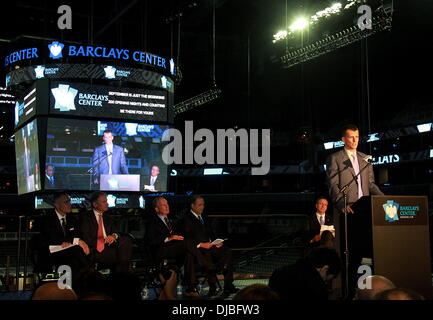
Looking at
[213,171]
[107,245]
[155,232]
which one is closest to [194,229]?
[155,232]

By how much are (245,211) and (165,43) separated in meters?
13.0

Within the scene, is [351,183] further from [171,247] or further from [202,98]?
[202,98]

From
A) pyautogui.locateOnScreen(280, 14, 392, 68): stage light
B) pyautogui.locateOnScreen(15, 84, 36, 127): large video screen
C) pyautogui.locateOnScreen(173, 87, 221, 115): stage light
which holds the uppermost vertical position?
pyautogui.locateOnScreen(280, 14, 392, 68): stage light

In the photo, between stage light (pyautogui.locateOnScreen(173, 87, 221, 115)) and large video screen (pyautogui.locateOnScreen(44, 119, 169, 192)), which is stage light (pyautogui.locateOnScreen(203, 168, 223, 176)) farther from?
large video screen (pyautogui.locateOnScreen(44, 119, 169, 192))

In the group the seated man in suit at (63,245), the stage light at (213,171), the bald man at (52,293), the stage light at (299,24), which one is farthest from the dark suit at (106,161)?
the stage light at (213,171)

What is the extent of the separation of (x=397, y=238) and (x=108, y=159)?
9.21 metres

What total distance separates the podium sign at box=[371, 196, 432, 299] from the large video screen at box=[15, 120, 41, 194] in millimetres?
9587

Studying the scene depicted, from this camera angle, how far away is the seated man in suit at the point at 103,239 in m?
6.92

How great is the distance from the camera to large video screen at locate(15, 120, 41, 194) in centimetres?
1308

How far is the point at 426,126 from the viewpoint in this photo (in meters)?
21.8

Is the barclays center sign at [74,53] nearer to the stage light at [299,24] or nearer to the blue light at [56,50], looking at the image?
the blue light at [56,50]

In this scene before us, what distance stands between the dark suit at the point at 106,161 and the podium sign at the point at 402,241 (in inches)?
359

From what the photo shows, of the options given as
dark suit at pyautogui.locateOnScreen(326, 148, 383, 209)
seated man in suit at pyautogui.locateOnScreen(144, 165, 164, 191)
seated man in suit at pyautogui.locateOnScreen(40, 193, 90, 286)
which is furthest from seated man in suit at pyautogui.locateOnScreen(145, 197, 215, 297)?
seated man in suit at pyautogui.locateOnScreen(144, 165, 164, 191)
